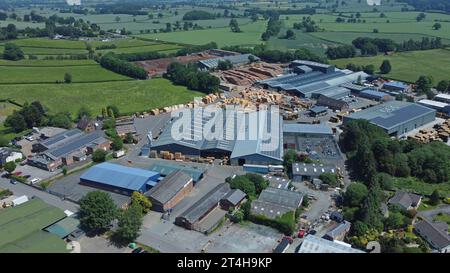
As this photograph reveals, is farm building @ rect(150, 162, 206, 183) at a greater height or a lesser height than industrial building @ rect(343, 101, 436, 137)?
lesser

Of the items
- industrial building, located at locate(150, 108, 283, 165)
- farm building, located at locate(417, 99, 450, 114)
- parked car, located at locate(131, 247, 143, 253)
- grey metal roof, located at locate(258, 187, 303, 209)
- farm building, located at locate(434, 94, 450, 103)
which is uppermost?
farm building, located at locate(434, 94, 450, 103)

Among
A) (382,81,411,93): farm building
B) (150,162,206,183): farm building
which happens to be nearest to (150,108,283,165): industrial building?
(150,162,206,183): farm building

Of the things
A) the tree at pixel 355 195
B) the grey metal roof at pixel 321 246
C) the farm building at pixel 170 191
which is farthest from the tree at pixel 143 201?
the tree at pixel 355 195

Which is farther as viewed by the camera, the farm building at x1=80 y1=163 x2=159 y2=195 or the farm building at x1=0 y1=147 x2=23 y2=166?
the farm building at x1=0 y1=147 x2=23 y2=166

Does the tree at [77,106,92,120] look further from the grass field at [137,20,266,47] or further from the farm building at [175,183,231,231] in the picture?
the grass field at [137,20,266,47]

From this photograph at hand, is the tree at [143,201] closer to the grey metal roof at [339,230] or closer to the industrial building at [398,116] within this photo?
the grey metal roof at [339,230]

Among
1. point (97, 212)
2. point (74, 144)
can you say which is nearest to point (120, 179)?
point (97, 212)

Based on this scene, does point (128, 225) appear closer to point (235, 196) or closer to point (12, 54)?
point (235, 196)
